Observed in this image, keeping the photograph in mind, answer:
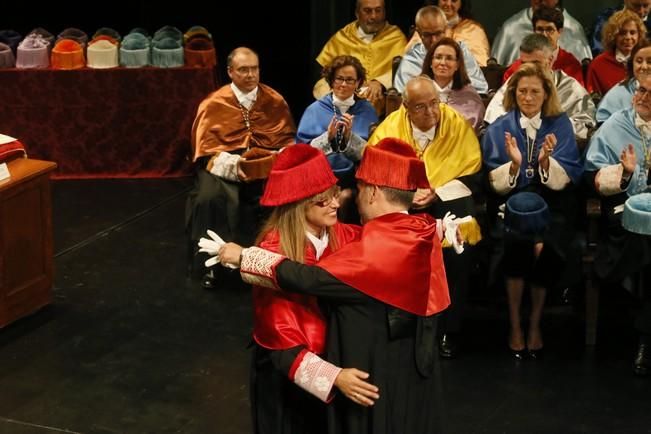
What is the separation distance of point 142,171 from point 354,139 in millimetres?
2449

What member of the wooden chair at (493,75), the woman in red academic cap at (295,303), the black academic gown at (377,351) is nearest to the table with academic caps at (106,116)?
the wooden chair at (493,75)

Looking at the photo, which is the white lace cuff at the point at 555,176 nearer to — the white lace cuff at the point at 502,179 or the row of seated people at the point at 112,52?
the white lace cuff at the point at 502,179

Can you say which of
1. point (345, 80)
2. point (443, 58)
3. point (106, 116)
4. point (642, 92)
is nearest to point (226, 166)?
point (345, 80)

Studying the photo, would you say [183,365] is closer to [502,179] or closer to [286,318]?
[502,179]

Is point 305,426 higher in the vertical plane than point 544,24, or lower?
lower

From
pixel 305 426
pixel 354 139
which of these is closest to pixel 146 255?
pixel 354 139

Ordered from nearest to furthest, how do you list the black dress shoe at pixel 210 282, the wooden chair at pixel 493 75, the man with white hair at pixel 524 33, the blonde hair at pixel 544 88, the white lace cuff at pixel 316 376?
the white lace cuff at pixel 316 376
the blonde hair at pixel 544 88
the black dress shoe at pixel 210 282
the wooden chair at pixel 493 75
the man with white hair at pixel 524 33

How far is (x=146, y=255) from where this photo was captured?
7.11 metres

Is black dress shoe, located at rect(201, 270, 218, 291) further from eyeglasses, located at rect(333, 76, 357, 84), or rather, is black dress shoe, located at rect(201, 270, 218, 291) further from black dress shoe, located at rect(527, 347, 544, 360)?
black dress shoe, located at rect(527, 347, 544, 360)

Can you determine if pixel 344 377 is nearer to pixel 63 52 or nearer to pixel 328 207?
pixel 328 207

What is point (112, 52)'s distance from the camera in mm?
8203

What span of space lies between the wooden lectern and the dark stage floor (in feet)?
0.32

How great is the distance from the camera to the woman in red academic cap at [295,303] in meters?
3.60

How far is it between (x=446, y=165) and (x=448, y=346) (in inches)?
34.2
